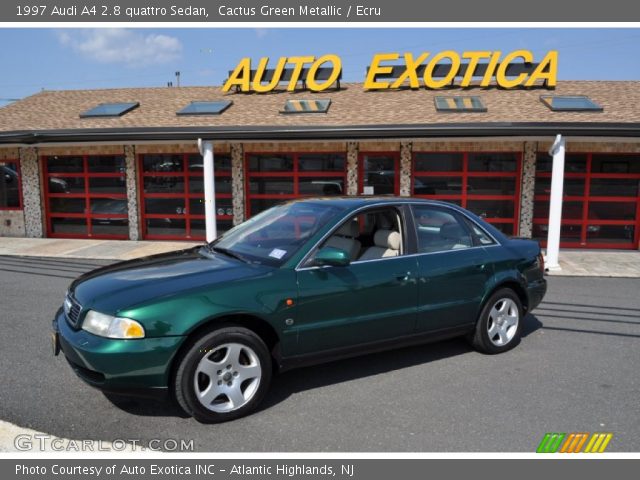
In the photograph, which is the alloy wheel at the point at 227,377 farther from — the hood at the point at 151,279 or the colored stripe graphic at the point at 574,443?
the colored stripe graphic at the point at 574,443

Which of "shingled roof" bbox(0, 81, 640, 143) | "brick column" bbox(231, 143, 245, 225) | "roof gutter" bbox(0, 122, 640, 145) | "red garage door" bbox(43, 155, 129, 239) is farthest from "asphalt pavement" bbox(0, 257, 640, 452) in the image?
"red garage door" bbox(43, 155, 129, 239)

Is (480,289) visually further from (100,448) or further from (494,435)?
(100,448)

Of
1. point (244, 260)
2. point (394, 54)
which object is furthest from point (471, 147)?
point (244, 260)

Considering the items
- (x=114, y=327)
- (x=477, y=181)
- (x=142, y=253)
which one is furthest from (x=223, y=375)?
(x=477, y=181)

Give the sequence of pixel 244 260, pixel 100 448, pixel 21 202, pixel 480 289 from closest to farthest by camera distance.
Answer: pixel 100 448 → pixel 244 260 → pixel 480 289 → pixel 21 202

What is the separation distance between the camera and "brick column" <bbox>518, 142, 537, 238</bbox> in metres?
12.2

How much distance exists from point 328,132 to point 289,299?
7741 mm

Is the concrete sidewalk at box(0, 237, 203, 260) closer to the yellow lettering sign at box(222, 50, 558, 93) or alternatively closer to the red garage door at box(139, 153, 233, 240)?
the red garage door at box(139, 153, 233, 240)

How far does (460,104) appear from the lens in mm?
12836

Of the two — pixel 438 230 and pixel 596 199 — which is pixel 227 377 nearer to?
pixel 438 230

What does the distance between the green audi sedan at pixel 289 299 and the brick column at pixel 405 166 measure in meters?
7.30

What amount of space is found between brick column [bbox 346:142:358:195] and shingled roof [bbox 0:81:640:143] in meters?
0.77

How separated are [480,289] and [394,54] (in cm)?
1187

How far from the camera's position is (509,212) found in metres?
12.5
